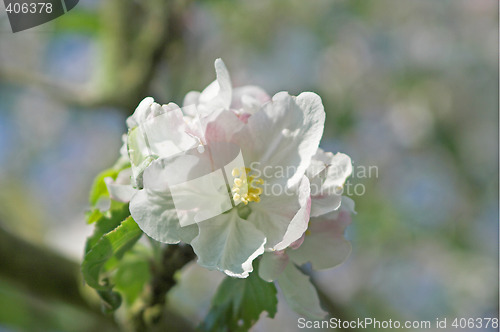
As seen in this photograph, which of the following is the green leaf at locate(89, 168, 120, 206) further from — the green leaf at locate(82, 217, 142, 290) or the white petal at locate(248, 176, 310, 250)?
the white petal at locate(248, 176, 310, 250)

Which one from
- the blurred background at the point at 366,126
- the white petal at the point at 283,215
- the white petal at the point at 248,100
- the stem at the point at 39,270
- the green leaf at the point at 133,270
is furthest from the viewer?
the blurred background at the point at 366,126

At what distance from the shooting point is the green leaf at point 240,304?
81 cm

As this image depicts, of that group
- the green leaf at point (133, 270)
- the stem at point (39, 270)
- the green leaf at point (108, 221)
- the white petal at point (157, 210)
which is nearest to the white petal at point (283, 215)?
the white petal at point (157, 210)

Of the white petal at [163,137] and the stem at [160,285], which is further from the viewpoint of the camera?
the stem at [160,285]

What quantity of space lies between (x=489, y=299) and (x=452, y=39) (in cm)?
173

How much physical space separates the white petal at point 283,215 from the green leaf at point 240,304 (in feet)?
0.47

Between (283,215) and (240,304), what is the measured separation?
0.81ft

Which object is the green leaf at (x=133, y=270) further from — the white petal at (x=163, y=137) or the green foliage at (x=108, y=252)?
the white petal at (x=163, y=137)

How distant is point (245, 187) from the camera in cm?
67

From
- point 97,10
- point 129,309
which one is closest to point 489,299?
point 129,309

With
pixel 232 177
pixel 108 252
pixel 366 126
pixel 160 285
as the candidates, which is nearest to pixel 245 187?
pixel 232 177

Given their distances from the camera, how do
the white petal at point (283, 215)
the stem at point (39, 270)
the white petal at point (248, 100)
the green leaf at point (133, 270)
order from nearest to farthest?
the white petal at point (283, 215) < the white petal at point (248, 100) < the green leaf at point (133, 270) < the stem at point (39, 270)

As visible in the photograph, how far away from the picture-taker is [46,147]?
3.51 m

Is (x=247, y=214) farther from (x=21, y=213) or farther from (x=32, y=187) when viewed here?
(x=32, y=187)
